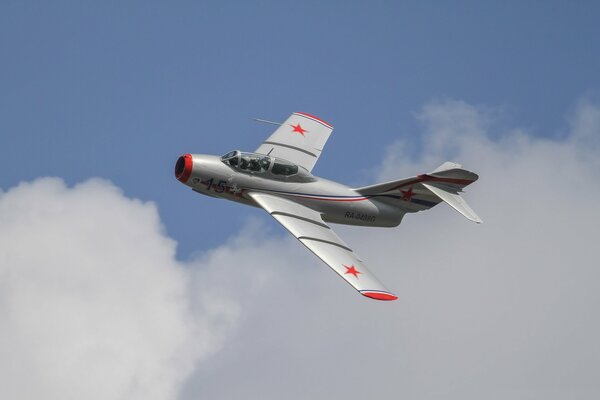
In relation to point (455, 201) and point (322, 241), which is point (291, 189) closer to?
point (322, 241)

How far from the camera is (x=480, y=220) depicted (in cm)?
3588

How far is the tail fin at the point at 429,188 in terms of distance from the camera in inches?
1460

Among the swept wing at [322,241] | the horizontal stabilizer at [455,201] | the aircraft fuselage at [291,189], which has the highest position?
the horizontal stabilizer at [455,201]

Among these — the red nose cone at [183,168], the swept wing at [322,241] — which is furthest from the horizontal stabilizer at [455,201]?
the red nose cone at [183,168]

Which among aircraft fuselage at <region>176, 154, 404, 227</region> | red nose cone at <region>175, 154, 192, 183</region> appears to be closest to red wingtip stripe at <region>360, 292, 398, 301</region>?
aircraft fuselage at <region>176, 154, 404, 227</region>

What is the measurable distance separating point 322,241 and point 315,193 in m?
2.61

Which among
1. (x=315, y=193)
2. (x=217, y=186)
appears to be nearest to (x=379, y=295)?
(x=315, y=193)

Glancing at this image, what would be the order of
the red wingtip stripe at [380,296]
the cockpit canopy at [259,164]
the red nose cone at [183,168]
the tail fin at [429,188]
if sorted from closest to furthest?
the red wingtip stripe at [380,296]
the red nose cone at [183,168]
the cockpit canopy at [259,164]
the tail fin at [429,188]

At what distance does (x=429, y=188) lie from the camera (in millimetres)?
37312

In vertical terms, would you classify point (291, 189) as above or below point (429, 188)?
below


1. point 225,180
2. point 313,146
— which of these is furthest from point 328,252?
point 313,146

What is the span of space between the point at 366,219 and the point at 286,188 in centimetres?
325

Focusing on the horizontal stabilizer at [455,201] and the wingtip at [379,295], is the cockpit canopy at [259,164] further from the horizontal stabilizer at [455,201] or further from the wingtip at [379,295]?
the wingtip at [379,295]

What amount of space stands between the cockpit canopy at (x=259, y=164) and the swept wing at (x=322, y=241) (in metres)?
0.83
